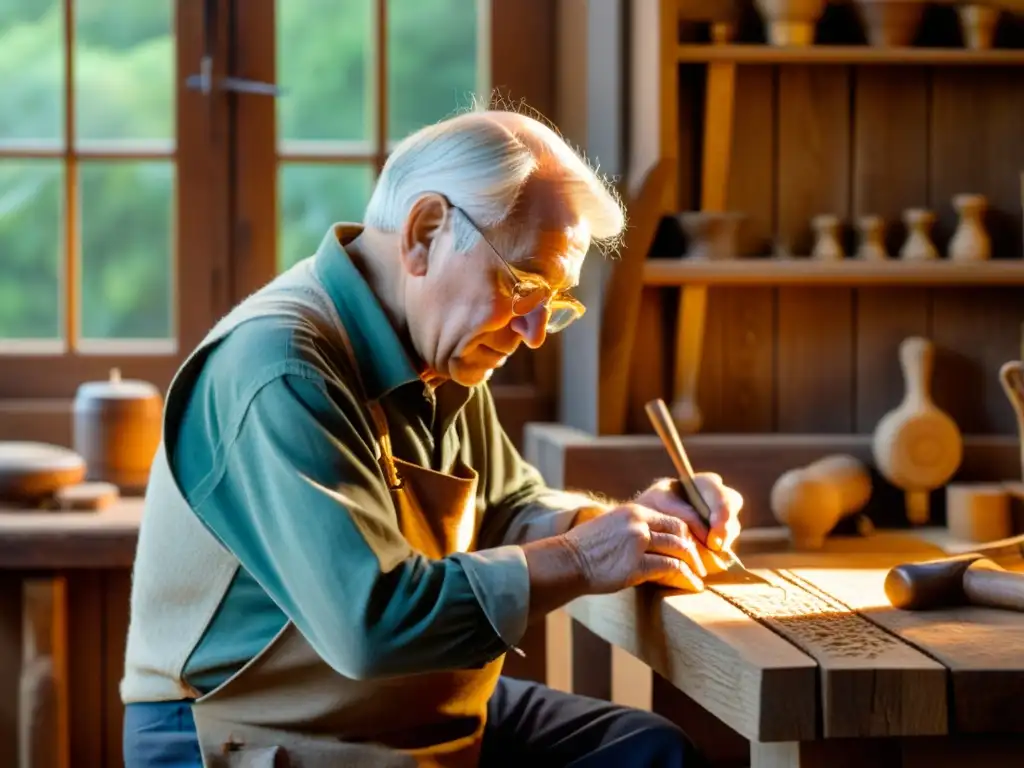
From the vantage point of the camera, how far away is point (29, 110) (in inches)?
131

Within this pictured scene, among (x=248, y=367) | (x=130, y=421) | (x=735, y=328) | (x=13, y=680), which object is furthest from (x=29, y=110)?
(x=248, y=367)

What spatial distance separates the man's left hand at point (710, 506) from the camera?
2.11 m

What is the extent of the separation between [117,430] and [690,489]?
4.70 ft

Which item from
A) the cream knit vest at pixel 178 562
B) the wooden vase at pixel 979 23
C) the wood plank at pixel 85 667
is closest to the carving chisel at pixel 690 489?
the cream knit vest at pixel 178 562

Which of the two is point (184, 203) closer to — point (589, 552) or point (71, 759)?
point (71, 759)

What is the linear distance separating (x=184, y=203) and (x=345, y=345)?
1499 millimetres

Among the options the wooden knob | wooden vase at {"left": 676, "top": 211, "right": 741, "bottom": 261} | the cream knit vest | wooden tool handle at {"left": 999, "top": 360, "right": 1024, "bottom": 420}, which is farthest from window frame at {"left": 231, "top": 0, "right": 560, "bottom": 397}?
the wooden knob

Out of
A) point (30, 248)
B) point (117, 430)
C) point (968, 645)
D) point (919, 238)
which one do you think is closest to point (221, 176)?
point (30, 248)

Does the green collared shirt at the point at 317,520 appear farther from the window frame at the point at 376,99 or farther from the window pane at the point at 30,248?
the window pane at the point at 30,248

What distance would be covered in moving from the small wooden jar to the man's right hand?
58.3 inches

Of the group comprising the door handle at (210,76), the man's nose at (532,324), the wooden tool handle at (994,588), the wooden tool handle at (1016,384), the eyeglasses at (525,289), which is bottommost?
the wooden tool handle at (994,588)

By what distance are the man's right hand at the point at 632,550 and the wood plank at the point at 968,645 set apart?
8.9 inches

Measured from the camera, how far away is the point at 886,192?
3170mm

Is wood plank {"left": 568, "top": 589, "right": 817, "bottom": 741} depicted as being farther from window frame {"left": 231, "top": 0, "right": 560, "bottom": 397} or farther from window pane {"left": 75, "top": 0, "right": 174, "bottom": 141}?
window pane {"left": 75, "top": 0, "right": 174, "bottom": 141}
